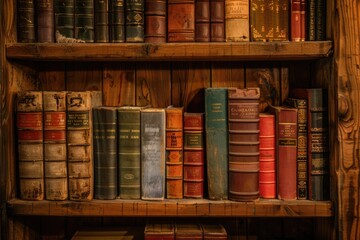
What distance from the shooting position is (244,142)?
1.22 m

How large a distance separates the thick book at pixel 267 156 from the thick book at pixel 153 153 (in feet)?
0.94

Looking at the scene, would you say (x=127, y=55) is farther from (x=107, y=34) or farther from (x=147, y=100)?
(x=147, y=100)

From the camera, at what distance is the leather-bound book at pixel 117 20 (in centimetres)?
125

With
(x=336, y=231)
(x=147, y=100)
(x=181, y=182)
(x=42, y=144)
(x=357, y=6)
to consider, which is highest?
(x=357, y=6)

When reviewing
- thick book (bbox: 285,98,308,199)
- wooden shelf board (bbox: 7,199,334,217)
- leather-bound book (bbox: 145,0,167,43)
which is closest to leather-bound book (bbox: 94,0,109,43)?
leather-bound book (bbox: 145,0,167,43)

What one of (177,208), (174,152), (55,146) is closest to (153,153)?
(174,152)

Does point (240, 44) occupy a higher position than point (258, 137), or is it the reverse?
point (240, 44)

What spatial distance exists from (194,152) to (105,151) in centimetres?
26

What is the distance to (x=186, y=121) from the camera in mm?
1253

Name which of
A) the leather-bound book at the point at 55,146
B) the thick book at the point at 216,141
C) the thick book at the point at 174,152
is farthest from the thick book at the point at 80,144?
the thick book at the point at 216,141

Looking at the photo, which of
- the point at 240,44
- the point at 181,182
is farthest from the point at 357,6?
the point at 181,182

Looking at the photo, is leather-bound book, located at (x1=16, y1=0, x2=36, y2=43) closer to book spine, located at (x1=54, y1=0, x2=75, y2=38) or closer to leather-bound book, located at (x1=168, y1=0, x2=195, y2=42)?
book spine, located at (x1=54, y1=0, x2=75, y2=38)

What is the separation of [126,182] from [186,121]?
0.82 ft

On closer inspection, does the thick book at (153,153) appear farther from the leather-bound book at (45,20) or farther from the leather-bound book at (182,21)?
the leather-bound book at (45,20)
